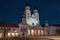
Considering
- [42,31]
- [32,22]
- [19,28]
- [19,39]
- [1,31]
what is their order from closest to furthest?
1. [19,39]
2. [1,31]
3. [19,28]
4. [42,31]
5. [32,22]

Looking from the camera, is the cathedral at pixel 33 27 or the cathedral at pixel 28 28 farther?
the cathedral at pixel 33 27

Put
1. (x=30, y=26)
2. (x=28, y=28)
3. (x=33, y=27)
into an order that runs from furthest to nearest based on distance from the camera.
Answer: (x=33, y=27) < (x=30, y=26) < (x=28, y=28)

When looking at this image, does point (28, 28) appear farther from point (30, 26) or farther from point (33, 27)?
point (33, 27)

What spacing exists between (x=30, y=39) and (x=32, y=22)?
37348 millimetres

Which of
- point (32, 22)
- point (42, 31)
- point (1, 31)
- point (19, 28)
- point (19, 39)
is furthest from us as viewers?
point (32, 22)

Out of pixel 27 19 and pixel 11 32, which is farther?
pixel 27 19

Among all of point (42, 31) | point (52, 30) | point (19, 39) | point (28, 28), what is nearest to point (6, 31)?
point (28, 28)

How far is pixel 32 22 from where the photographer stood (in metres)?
54.8

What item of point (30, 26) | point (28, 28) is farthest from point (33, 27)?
point (28, 28)

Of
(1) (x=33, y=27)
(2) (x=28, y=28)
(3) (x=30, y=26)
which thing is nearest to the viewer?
(2) (x=28, y=28)

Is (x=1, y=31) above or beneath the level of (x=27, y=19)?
beneath

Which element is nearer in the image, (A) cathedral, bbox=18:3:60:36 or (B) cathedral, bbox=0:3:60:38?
(B) cathedral, bbox=0:3:60:38

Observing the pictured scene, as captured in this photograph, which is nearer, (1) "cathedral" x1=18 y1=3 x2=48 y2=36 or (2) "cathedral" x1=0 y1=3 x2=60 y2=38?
(2) "cathedral" x1=0 y1=3 x2=60 y2=38

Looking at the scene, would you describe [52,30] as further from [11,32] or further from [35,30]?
[11,32]
